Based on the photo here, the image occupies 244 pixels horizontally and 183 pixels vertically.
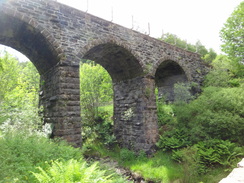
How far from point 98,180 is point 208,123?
22.0 ft

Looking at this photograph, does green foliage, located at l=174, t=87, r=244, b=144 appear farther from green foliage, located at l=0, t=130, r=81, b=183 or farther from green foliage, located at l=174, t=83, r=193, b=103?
green foliage, located at l=0, t=130, r=81, b=183

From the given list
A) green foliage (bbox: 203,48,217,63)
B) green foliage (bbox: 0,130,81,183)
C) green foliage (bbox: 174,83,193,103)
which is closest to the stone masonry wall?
green foliage (bbox: 174,83,193,103)

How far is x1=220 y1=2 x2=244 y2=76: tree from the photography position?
476 inches

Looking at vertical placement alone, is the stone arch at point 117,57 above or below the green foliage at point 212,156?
above

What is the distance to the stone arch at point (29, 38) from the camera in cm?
650

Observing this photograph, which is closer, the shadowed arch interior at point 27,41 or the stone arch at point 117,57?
the shadowed arch interior at point 27,41

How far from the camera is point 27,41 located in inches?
293

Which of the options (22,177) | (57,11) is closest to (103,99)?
(57,11)

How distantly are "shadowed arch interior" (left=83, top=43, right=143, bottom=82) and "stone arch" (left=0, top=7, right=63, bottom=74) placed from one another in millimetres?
2578

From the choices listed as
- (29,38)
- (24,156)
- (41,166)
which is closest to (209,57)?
(29,38)

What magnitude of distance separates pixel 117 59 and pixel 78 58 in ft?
11.0

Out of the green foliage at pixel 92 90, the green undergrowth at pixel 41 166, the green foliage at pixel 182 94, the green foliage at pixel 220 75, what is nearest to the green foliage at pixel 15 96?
the green undergrowth at pixel 41 166

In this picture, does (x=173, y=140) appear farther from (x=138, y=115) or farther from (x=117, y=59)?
(x=117, y=59)

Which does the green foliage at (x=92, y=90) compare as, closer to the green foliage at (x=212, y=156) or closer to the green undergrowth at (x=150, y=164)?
the green undergrowth at (x=150, y=164)
